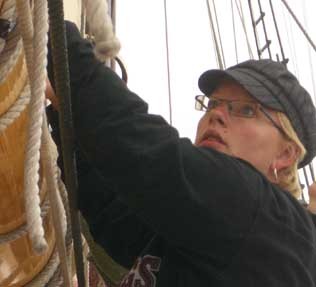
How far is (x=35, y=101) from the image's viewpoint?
467 millimetres

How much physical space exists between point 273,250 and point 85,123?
27 cm

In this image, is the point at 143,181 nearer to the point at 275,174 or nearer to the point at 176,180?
the point at 176,180

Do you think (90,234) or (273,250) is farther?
(90,234)

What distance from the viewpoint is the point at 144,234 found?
842mm

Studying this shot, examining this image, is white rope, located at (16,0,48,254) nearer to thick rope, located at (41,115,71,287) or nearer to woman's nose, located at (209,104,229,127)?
thick rope, located at (41,115,71,287)

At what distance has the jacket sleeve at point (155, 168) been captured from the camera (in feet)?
2.02

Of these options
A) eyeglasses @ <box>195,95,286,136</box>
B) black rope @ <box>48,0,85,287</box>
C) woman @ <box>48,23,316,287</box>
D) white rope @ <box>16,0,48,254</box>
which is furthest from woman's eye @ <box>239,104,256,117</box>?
white rope @ <box>16,0,48,254</box>

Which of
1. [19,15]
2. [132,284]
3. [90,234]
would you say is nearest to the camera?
[19,15]

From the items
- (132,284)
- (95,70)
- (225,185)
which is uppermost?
(95,70)

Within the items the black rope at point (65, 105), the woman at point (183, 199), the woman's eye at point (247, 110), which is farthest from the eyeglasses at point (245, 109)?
the black rope at point (65, 105)

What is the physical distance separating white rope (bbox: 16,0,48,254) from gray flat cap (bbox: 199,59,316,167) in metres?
0.48

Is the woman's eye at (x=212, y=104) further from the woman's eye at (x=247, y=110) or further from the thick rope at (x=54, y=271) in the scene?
the thick rope at (x=54, y=271)

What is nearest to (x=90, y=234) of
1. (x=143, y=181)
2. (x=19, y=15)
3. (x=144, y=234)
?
(x=144, y=234)

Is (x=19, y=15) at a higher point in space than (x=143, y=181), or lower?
higher
